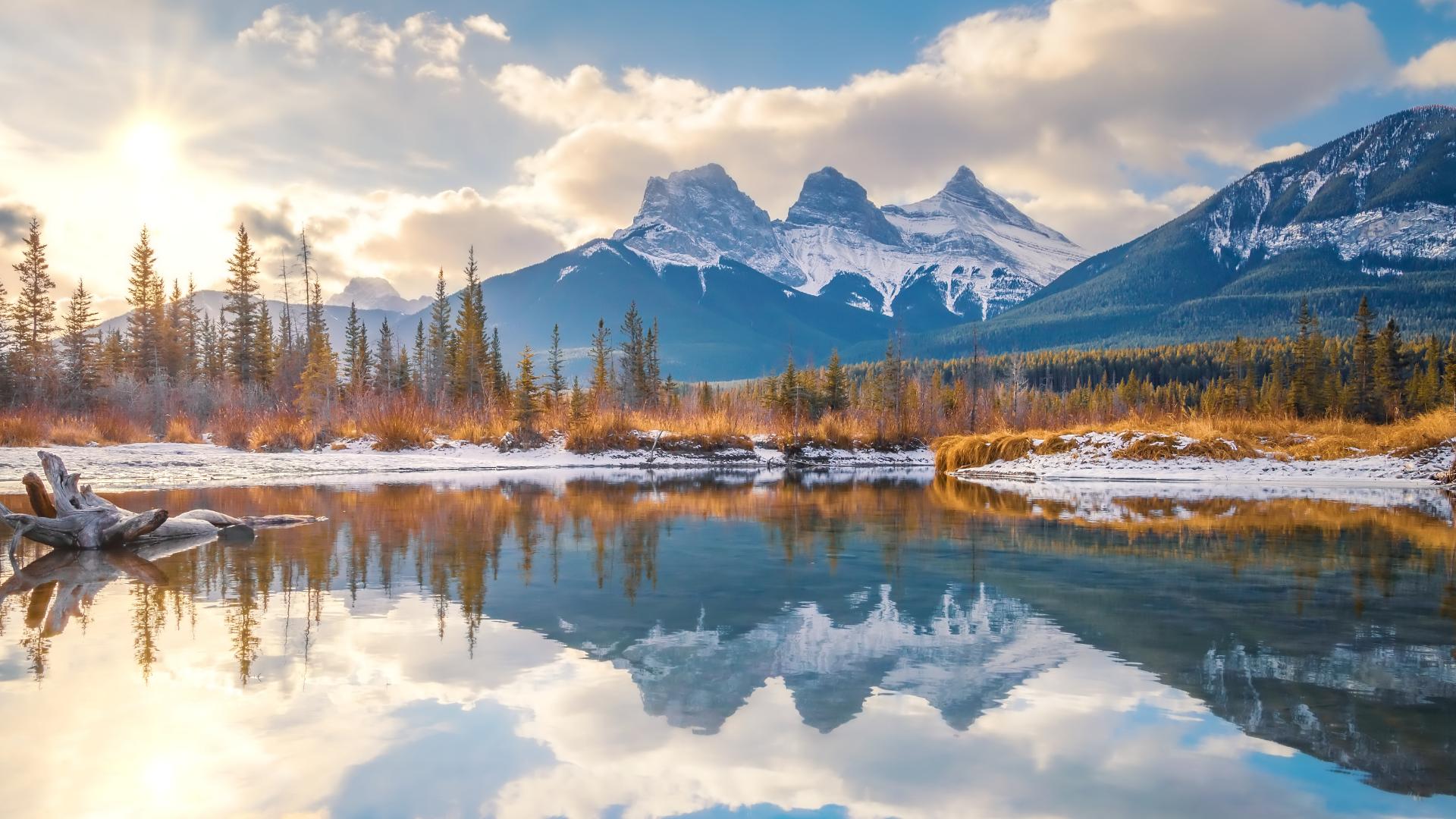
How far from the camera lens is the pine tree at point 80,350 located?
38.6 meters

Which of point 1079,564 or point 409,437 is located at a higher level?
point 409,437

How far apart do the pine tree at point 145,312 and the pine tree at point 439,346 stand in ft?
48.6

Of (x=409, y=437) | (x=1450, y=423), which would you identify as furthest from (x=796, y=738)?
(x=409, y=437)

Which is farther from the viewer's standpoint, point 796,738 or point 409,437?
point 409,437

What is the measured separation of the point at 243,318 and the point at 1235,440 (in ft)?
165

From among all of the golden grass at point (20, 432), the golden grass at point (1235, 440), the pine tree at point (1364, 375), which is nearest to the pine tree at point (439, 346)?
the golden grass at point (20, 432)

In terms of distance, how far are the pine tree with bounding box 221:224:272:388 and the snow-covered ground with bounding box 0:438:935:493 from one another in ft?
82.2

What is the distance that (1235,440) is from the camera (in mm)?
24656

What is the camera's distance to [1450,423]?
73.5ft

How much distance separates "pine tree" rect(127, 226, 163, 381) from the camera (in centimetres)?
5016

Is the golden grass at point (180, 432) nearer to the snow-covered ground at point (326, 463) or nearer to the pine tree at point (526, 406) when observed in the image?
the snow-covered ground at point (326, 463)

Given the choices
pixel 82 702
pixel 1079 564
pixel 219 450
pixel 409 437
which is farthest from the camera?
pixel 409 437

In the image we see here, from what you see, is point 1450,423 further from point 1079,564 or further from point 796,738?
point 796,738

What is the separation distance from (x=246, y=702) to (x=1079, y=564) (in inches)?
290
